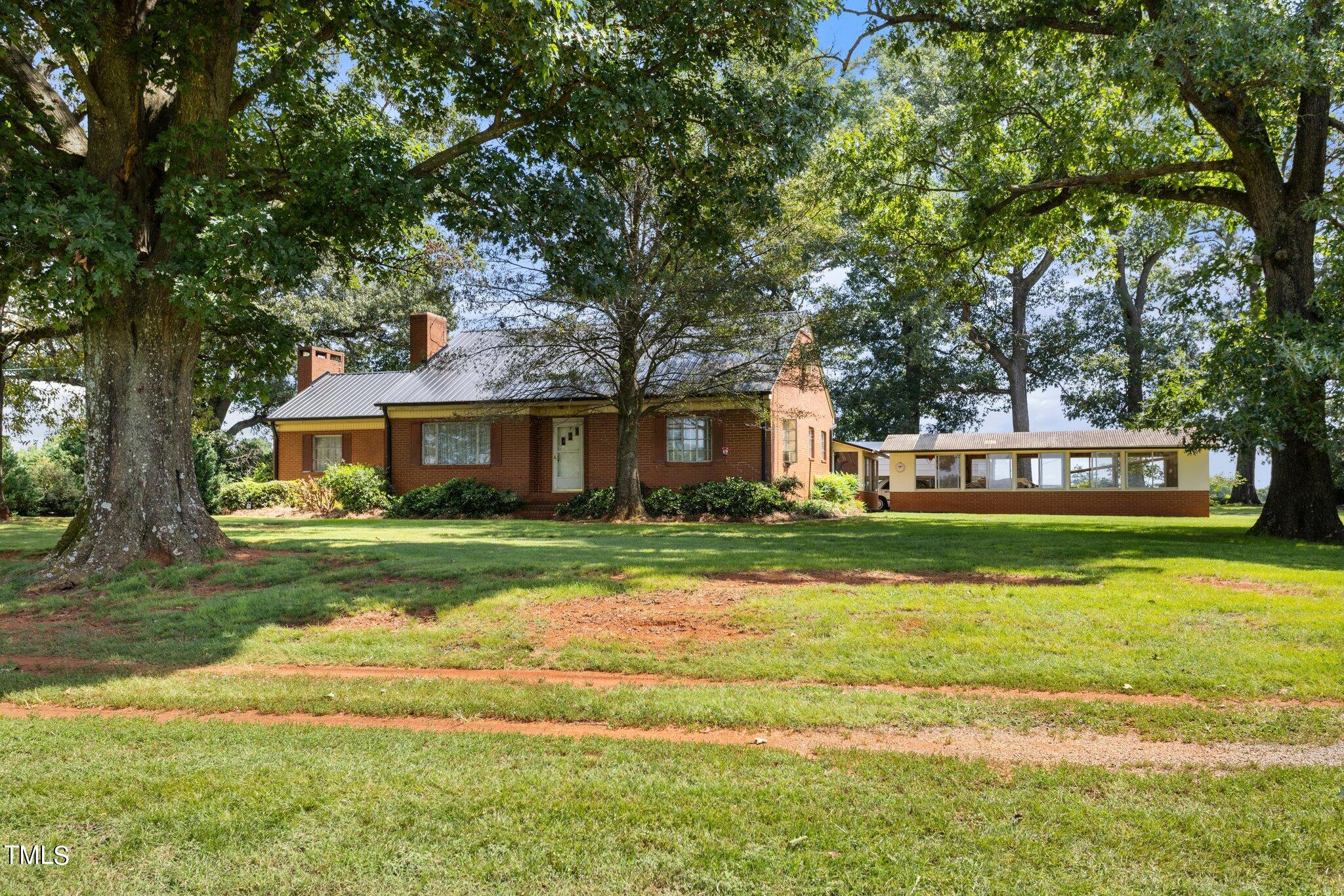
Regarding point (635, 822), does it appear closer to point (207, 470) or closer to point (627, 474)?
point (627, 474)

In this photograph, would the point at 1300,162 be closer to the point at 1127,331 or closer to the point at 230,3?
the point at 230,3

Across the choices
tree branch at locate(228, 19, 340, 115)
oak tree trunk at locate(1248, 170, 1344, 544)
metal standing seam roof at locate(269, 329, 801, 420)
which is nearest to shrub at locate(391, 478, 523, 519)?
metal standing seam roof at locate(269, 329, 801, 420)

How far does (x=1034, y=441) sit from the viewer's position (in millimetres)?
30078

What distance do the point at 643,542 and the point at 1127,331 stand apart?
34.0 metres

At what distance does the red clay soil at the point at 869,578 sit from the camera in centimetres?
886

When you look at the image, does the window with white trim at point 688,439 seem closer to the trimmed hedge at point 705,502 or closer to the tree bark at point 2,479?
the trimmed hedge at point 705,502

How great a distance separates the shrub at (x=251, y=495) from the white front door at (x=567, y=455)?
8.52m

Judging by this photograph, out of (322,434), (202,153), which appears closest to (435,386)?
(322,434)

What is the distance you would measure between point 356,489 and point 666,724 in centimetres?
2162

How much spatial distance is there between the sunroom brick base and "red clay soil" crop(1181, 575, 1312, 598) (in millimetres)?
21384

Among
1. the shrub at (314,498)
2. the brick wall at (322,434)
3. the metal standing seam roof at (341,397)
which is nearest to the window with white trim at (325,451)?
the brick wall at (322,434)

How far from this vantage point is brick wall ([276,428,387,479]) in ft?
90.2

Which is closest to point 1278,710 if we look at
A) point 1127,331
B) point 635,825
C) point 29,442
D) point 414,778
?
point 635,825

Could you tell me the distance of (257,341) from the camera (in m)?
12.6
